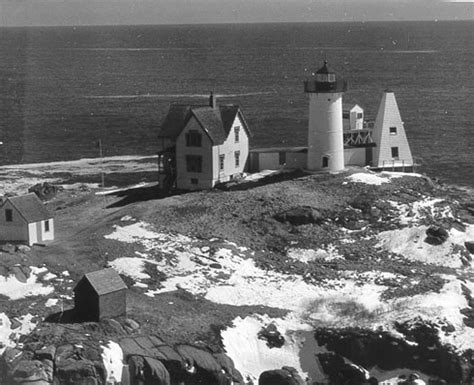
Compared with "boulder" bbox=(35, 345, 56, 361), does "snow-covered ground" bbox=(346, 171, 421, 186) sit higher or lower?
higher

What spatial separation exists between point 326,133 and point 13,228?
903 inches

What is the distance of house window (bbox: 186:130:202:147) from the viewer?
65375 mm

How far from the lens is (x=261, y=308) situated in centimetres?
4906

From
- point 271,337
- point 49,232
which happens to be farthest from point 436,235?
point 49,232

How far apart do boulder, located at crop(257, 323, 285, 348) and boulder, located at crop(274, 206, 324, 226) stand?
12445mm

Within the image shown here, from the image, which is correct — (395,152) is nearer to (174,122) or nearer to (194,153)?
(194,153)

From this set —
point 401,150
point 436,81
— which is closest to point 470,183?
point 401,150

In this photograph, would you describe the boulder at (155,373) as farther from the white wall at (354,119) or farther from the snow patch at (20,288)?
the white wall at (354,119)

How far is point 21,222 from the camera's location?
175 ft

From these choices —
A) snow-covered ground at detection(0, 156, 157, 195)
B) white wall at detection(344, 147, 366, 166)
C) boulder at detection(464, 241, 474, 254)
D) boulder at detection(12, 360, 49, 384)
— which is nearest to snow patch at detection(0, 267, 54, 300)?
boulder at detection(12, 360, 49, 384)

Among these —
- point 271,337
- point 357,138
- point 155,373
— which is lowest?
point 155,373

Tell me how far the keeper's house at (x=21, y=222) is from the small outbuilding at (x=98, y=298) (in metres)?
8.33

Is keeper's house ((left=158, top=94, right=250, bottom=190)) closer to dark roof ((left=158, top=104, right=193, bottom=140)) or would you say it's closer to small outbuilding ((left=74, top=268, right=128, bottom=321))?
dark roof ((left=158, top=104, right=193, bottom=140))

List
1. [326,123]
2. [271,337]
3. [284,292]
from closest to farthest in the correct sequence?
[271,337]
[284,292]
[326,123]
